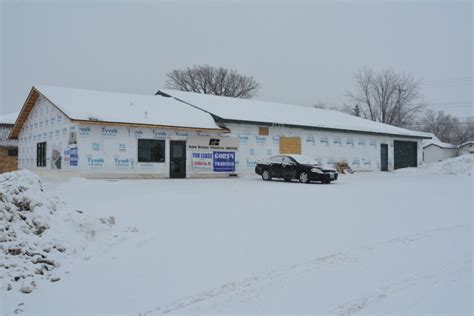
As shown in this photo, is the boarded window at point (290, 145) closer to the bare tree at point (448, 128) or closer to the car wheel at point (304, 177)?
the car wheel at point (304, 177)

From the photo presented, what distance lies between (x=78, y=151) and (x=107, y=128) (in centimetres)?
174

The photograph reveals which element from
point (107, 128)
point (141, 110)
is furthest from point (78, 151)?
point (141, 110)

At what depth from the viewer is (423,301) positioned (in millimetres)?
5266

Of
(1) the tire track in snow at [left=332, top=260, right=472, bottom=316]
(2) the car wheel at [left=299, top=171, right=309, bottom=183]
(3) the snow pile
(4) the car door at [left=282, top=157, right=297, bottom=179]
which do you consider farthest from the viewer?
(4) the car door at [left=282, top=157, right=297, bottom=179]

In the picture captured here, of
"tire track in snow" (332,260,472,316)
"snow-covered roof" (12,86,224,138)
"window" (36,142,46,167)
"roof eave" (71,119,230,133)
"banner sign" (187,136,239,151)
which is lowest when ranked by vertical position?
"tire track in snow" (332,260,472,316)

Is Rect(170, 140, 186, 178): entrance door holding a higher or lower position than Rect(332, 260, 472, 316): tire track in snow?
higher

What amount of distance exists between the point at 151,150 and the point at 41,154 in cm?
729

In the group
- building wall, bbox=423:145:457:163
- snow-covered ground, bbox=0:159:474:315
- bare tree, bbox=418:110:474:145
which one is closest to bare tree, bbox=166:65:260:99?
building wall, bbox=423:145:457:163

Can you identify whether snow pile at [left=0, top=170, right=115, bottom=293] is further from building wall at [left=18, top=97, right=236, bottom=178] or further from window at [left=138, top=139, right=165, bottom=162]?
window at [left=138, top=139, right=165, bottom=162]

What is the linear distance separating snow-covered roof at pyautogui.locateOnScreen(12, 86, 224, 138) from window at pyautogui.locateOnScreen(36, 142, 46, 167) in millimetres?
2934

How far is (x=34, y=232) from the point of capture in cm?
674

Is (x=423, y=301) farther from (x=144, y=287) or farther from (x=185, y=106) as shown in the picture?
(x=185, y=106)

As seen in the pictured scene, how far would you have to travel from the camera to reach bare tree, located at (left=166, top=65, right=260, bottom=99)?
61656mm

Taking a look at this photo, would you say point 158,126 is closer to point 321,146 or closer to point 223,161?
point 223,161
